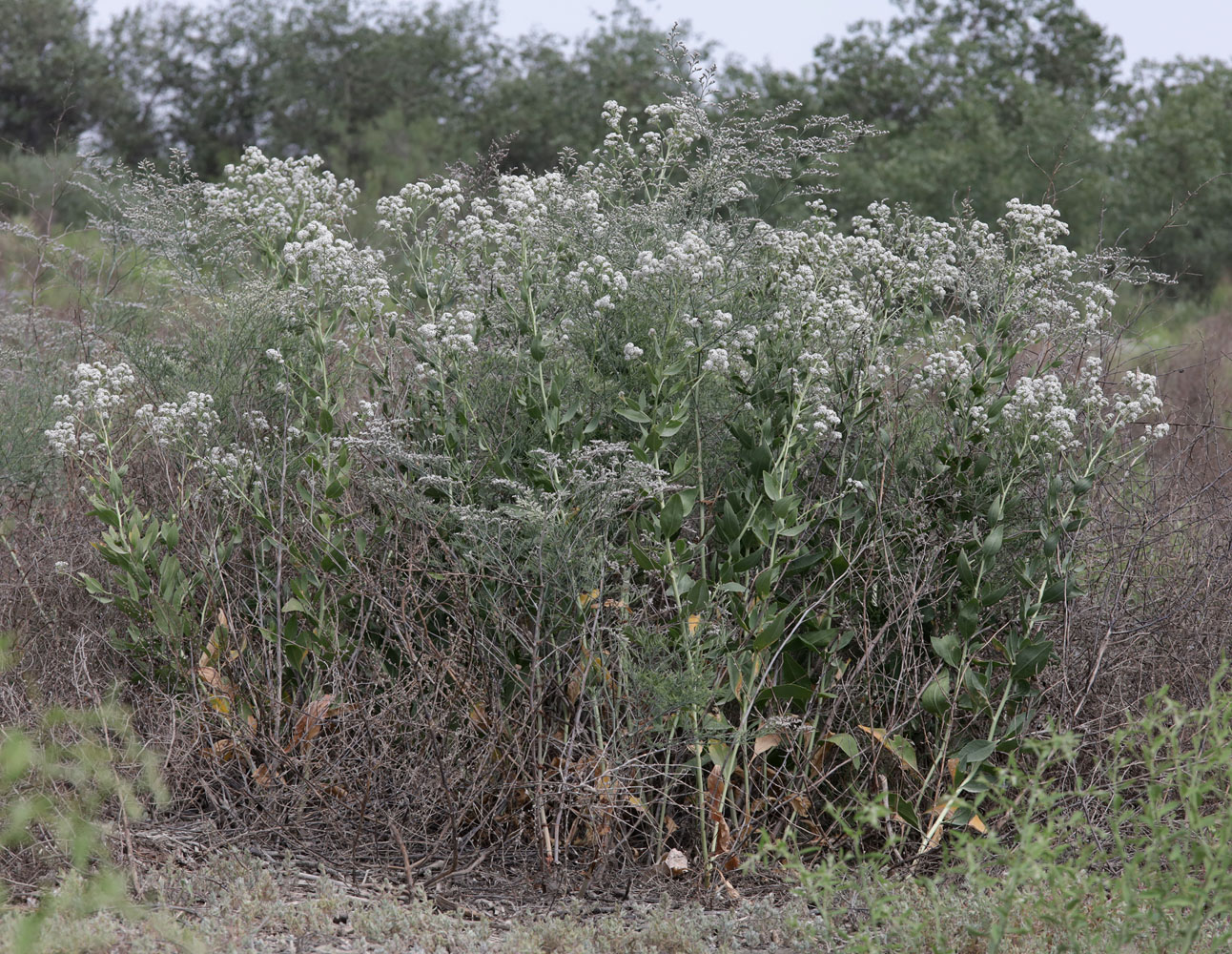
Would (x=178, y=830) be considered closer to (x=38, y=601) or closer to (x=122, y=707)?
A: (x=122, y=707)

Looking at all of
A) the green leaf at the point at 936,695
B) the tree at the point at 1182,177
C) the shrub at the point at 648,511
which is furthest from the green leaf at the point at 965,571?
the tree at the point at 1182,177

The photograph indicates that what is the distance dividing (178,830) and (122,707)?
1.68 ft

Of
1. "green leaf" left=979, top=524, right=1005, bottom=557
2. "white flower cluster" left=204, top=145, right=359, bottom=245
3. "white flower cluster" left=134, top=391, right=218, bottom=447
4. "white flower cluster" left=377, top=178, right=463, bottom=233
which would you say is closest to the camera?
"green leaf" left=979, top=524, right=1005, bottom=557

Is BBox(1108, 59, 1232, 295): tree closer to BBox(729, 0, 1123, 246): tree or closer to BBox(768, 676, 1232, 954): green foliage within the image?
BBox(729, 0, 1123, 246): tree

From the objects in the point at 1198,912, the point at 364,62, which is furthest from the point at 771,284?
the point at 364,62

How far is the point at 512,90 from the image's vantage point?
27.0 m

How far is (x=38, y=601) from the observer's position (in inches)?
169

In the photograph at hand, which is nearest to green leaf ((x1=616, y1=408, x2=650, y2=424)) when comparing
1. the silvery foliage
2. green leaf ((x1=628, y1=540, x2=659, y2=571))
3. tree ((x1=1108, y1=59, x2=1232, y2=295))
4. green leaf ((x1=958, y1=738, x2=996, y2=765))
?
the silvery foliage

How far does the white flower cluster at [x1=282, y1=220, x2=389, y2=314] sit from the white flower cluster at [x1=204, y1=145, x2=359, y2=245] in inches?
19.2

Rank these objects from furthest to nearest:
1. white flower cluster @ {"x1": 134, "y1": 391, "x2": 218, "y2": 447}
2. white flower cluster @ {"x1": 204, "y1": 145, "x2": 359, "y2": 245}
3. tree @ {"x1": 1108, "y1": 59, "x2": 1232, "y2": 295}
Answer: tree @ {"x1": 1108, "y1": 59, "x2": 1232, "y2": 295}, white flower cluster @ {"x1": 204, "y1": 145, "x2": 359, "y2": 245}, white flower cluster @ {"x1": 134, "y1": 391, "x2": 218, "y2": 447}

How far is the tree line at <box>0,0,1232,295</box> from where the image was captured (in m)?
20.6

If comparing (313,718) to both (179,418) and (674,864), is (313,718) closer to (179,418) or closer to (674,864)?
(179,418)

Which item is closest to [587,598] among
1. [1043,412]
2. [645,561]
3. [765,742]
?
[645,561]

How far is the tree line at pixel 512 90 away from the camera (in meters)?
20.6
